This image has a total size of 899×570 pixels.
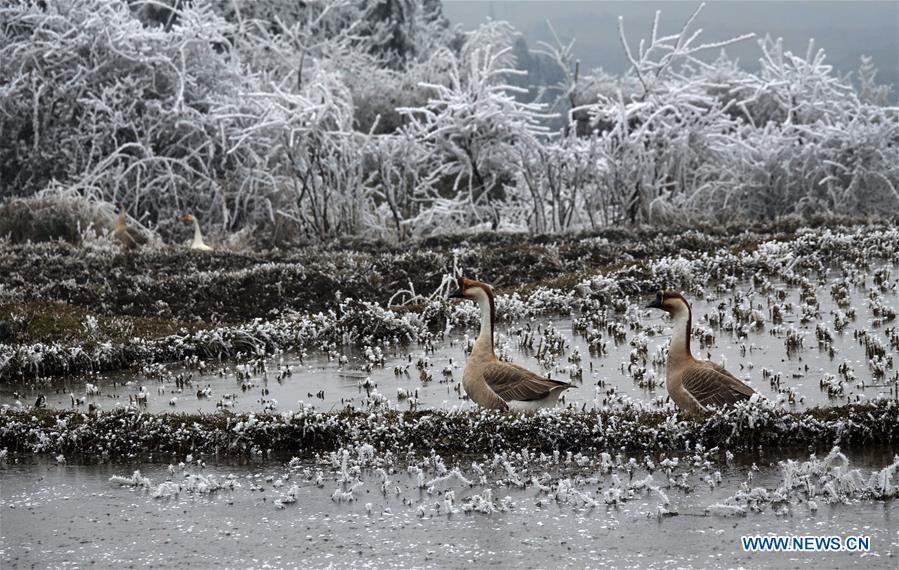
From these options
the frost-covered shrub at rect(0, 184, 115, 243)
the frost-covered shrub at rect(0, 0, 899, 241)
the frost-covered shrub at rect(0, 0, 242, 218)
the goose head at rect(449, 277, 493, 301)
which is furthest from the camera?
the frost-covered shrub at rect(0, 0, 242, 218)

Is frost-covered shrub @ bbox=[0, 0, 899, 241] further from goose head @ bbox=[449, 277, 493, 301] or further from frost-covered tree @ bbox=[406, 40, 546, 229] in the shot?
goose head @ bbox=[449, 277, 493, 301]

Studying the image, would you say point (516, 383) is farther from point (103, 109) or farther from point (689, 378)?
point (103, 109)

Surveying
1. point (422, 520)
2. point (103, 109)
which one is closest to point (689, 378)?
point (422, 520)

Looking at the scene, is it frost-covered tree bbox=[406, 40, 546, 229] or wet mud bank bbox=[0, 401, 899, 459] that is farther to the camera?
frost-covered tree bbox=[406, 40, 546, 229]

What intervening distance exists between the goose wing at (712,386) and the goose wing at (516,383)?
1.09 metres

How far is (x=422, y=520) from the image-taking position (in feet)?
27.1

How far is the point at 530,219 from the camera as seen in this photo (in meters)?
26.7

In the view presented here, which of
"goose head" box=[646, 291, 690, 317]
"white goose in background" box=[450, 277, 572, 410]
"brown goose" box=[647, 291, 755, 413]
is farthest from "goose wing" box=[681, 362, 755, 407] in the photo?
"white goose in background" box=[450, 277, 572, 410]

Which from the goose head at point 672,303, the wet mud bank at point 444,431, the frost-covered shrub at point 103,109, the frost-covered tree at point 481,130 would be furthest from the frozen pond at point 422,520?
the frost-covered shrub at point 103,109

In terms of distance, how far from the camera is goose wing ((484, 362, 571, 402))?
10.2 m

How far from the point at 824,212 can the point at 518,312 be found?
12.4 meters

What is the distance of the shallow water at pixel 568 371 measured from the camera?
38.5ft

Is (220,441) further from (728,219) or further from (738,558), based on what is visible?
(728,219)

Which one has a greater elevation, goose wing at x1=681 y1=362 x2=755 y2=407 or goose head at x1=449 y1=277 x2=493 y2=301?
goose head at x1=449 y1=277 x2=493 y2=301
